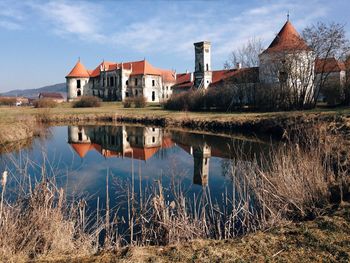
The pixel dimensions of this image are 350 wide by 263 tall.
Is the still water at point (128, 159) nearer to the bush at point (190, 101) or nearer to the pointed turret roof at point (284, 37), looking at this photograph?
the bush at point (190, 101)

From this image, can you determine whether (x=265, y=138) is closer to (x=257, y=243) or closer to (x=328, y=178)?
(x=328, y=178)

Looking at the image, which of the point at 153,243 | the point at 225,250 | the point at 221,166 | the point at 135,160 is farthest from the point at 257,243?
the point at 135,160

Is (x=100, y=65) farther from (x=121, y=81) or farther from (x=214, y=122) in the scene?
(x=214, y=122)

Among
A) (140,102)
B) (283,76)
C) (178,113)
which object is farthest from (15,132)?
(140,102)

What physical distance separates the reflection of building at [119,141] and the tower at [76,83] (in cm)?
4174

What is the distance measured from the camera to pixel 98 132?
26.8 meters

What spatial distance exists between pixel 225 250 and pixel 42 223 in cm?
282

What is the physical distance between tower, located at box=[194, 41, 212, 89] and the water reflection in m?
27.2

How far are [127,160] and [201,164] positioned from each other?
3.70m

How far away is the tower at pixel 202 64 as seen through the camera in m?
53.4

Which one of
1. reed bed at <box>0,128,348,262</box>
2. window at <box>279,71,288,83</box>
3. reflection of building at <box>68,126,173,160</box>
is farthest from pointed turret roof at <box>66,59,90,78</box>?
reed bed at <box>0,128,348,262</box>

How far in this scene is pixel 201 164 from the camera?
1430 cm

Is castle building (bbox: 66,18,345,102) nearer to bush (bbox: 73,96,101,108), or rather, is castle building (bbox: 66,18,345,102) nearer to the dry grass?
bush (bbox: 73,96,101,108)

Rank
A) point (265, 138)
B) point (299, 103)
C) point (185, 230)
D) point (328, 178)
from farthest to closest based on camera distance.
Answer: point (299, 103)
point (265, 138)
point (328, 178)
point (185, 230)
